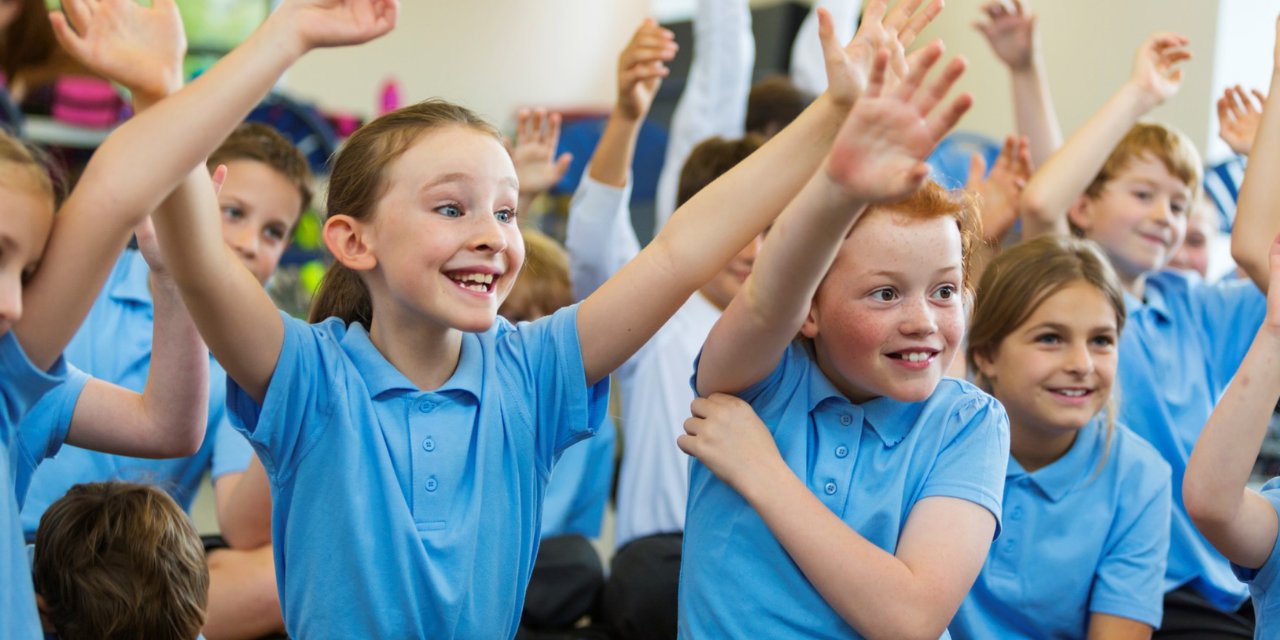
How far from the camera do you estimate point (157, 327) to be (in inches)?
51.8

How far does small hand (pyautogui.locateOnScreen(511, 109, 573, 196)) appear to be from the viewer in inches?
89.0

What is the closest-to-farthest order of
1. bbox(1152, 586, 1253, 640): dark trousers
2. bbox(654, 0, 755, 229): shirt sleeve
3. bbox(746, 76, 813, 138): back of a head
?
bbox(1152, 586, 1253, 640): dark trousers < bbox(746, 76, 813, 138): back of a head < bbox(654, 0, 755, 229): shirt sleeve

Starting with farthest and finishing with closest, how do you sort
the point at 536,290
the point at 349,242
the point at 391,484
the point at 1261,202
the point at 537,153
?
the point at 536,290, the point at 537,153, the point at 1261,202, the point at 349,242, the point at 391,484

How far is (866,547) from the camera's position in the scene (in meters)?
1.28

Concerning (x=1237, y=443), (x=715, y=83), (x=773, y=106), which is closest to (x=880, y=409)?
(x=1237, y=443)

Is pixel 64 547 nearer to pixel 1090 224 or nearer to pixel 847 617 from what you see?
pixel 847 617

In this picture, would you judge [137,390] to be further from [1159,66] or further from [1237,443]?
[1159,66]

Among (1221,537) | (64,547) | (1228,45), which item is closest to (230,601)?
(64,547)

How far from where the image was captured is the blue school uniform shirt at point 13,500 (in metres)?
1.13

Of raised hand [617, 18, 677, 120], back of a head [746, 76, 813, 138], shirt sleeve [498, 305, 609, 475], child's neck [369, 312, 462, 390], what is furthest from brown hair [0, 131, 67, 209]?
back of a head [746, 76, 813, 138]

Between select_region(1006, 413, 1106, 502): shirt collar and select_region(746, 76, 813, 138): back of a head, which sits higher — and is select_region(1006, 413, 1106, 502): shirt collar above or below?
below

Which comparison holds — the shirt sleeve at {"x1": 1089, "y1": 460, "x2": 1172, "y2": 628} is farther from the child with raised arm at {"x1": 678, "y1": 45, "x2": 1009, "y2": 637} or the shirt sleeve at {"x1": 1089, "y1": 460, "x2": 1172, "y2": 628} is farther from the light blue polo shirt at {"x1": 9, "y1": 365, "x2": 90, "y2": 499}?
the light blue polo shirt at {"x1": 9, "y1": 365, "x2": 90, "y2": 499}

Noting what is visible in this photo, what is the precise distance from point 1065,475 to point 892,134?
864 millimetres

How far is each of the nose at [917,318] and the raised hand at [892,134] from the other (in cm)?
25
